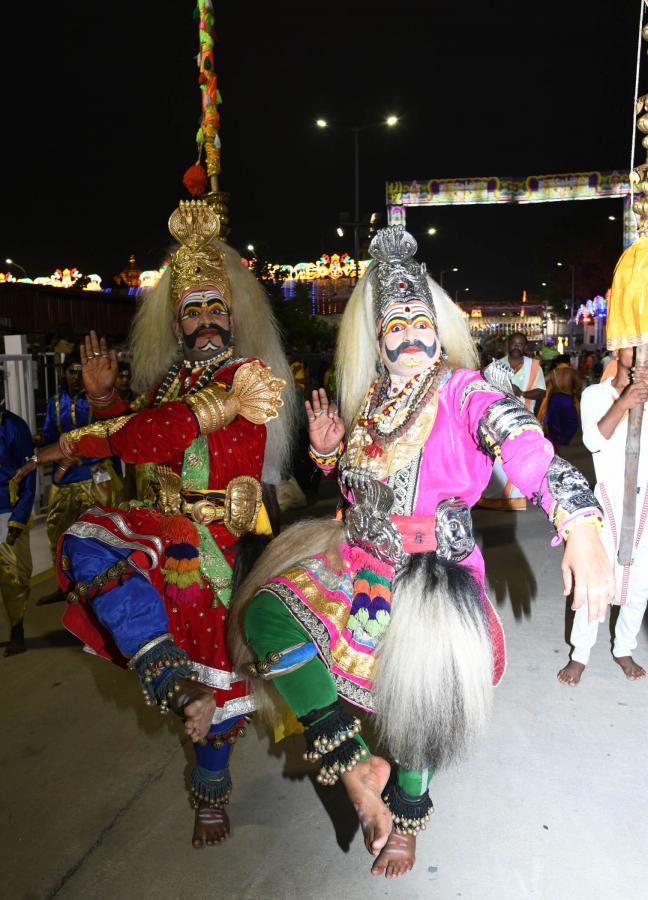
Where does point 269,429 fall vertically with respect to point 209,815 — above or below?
above

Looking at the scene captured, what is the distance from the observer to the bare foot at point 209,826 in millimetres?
2689

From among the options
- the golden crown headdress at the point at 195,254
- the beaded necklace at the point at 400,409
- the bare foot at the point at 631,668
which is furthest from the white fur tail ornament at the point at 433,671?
the bare foot at the point at 631,668

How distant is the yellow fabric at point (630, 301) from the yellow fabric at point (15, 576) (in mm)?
3566

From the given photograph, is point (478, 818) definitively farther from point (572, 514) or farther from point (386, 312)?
point (386, 312)

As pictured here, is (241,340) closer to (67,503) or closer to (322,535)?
(322,535)

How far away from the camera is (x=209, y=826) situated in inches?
107

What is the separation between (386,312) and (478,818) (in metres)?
1.95

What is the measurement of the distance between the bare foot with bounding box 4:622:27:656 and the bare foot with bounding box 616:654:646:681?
11.8ft

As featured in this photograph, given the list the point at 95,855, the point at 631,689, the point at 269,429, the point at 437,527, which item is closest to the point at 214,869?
the point at 95,855

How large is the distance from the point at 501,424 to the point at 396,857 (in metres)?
1.51

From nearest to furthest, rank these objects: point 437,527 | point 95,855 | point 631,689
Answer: point 437,527 < point 95,855 < point 631,689

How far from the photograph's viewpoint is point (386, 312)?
97.4 inches

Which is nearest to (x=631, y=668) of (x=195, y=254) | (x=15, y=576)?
(x=195, y=254)

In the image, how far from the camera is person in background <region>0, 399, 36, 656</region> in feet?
14.8
